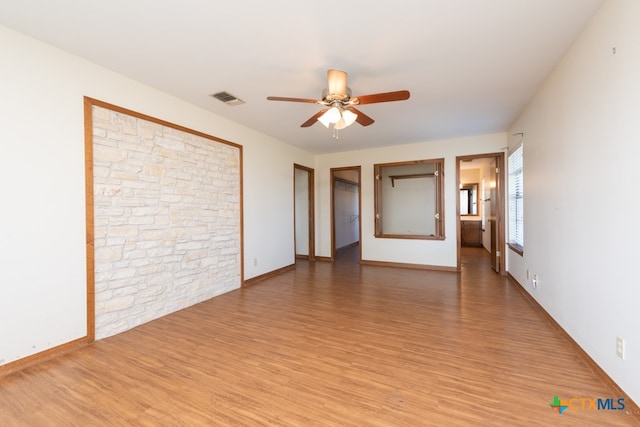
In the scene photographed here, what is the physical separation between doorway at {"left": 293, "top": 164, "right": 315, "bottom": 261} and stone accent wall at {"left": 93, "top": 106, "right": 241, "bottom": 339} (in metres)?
2.57

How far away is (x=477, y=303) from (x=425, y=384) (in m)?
2.02

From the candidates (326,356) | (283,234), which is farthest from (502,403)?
(283,234)

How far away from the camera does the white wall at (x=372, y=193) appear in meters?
5.22

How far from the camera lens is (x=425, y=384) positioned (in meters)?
1.89

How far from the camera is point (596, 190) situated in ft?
6.38

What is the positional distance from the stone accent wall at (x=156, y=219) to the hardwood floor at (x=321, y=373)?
318 mm

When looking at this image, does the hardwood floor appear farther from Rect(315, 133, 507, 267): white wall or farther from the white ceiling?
the white ceiling

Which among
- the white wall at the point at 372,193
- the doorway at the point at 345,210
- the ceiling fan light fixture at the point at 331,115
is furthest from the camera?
the doorway at the point at 345,210

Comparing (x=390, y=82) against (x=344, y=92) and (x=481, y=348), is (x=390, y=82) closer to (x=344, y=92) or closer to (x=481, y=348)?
(x=344, y=92)

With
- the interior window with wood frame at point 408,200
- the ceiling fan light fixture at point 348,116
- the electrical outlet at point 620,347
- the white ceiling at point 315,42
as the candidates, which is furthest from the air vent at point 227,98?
the electrical outlet at point 620,347

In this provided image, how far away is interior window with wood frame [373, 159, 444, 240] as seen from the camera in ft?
18.4

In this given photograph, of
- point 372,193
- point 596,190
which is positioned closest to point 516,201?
point 372,193

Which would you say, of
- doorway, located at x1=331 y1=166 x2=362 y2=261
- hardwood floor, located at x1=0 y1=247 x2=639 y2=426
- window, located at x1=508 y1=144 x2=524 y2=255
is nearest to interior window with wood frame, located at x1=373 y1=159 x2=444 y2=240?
window, located at x1=508 y1=144 x2=524 y2=255

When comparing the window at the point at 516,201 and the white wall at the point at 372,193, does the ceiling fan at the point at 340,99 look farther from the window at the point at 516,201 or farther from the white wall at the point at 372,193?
the white wall at the point at 372,193
